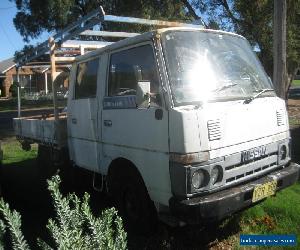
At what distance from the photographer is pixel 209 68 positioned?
4.83 meters

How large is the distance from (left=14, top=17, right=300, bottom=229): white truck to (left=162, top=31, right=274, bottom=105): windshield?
14 millimetres

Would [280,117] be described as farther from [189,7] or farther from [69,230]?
[189,7]

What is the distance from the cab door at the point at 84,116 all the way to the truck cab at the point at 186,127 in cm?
3

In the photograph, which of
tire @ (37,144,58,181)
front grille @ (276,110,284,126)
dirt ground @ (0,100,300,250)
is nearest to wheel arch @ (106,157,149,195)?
dirt ground @ (0,100,300,250)

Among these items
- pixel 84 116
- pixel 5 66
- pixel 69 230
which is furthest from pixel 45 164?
pixel 5 66

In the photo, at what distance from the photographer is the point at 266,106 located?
496 centimetres

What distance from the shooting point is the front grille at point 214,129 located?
429cm

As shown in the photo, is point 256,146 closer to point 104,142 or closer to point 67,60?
point 104,142

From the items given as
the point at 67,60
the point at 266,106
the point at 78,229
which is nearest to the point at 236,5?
the point at 67,60

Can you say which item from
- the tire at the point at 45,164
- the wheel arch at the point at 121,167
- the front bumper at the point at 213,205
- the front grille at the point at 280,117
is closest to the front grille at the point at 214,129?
the front bumper at the point at 213,205

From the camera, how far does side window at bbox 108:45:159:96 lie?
4.76 metres

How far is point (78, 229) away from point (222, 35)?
11.2 feet

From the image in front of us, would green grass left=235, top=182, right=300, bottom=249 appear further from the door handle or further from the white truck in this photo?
the door handle

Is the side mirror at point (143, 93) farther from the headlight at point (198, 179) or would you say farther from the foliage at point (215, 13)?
the foliage at point (215, 13)
